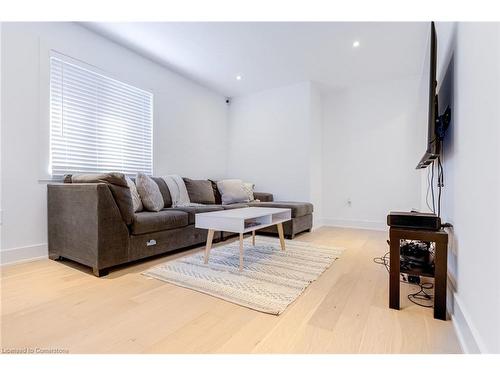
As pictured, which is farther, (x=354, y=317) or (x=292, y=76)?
(x=292, y=76)

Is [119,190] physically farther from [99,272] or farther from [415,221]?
[415,221]

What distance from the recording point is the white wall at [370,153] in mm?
3916

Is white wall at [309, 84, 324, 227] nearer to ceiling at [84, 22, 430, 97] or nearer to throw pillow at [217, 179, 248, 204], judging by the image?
ceiling at [84, 22, 430, 97]

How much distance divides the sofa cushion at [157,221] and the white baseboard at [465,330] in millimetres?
2148

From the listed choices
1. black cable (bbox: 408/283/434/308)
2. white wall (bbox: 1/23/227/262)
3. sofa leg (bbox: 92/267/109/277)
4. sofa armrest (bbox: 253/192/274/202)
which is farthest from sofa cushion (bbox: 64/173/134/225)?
sofa armrest (bbox: 253/192/274/202)

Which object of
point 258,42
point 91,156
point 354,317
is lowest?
point 354,317

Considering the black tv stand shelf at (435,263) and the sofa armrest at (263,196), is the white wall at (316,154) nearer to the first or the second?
the sofa armrest at (263,196)

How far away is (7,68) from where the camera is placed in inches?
84.0

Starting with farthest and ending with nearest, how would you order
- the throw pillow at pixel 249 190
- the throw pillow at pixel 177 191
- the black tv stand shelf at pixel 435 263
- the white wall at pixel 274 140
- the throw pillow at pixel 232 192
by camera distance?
1. the white wall at pixel 274 140
2. the throw pillow at pixel 249 190
3. the throw pillow at pixel 232 192
4. the throw pillow at pixel 177 191
5. the black tv stand shelf at pixel 435 263

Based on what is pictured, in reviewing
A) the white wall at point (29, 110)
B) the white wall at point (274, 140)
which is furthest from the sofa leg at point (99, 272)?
the white wall at point (274, 140)

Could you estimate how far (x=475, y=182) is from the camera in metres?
1.07

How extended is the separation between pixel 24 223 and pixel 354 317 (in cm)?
274
